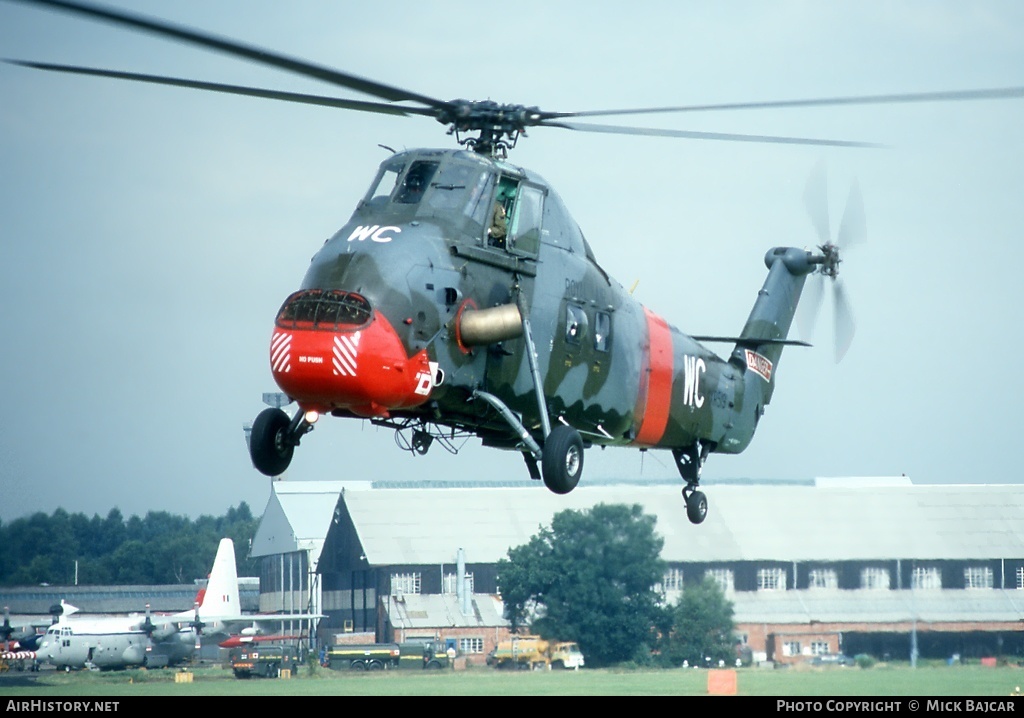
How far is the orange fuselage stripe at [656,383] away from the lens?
21562 mm

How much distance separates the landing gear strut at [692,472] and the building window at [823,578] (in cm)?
2472

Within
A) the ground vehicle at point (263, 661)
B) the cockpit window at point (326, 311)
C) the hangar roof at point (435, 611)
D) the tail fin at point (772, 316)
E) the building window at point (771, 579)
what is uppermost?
the tail fin at point (772, 316)

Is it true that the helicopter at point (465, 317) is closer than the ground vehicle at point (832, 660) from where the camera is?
Yes

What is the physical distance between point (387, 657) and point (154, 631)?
683 inches

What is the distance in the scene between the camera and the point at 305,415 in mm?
17625

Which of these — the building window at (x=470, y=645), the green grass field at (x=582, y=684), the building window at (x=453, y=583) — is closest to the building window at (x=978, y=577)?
the green grass field at (x=582, y=684)

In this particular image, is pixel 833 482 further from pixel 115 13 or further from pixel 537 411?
pixel 115 13

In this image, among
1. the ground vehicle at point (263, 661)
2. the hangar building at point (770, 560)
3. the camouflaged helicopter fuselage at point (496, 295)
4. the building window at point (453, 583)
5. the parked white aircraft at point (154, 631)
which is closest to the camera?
the camouflaged helicopter fuselage at point (496, 295)

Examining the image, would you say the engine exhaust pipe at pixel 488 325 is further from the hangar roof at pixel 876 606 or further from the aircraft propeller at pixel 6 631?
the aircraft propeller at pixel 6 631

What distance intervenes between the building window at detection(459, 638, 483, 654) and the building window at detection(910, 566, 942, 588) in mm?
15428

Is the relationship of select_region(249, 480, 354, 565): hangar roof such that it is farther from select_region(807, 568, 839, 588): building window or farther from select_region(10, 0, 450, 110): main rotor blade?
select_region(10, 0, 450, 110): main rotor blade

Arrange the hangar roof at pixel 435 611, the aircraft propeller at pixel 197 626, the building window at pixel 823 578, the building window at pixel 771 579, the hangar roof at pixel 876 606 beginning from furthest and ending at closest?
the aircraft propeller at pixel 197 626
the hangar roof at pixel 435 611
the building window at pixel 771 579
the building window at pixel 823 578
the hangar roof at pixel 876 606

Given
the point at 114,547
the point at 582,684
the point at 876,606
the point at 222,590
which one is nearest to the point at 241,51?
the point at 582,684

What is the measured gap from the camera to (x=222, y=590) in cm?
7419
